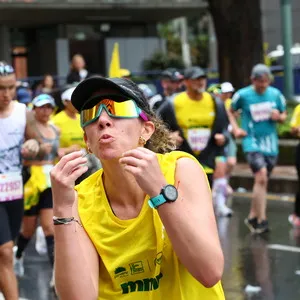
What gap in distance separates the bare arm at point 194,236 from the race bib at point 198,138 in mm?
6500

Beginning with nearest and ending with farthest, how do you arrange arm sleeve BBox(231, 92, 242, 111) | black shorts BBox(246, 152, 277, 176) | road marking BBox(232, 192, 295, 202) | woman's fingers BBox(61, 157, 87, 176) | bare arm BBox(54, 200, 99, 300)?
woman's fingers BBox(61, 157, 87, 176) < bare arm BBox(54, 200, 99, 300) < black shorts BBox(246, 152, 277, 176) < arm sleeve BBox(231, 92, 242, 111) < road marking BBox(232, 192, 295, 202)

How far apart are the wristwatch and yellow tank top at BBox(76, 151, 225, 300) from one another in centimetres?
Result: 22

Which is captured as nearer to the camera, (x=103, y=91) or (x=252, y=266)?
(x=103, y=91)

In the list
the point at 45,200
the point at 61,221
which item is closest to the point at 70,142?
the point at 45,200

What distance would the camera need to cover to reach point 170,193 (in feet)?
9.01

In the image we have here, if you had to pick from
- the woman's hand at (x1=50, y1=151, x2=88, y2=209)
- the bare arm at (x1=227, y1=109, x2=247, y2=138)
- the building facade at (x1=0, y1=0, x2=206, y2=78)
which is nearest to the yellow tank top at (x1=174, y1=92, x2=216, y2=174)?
the bare arm at (x1=227, y1=109, x2=247, y2=138)

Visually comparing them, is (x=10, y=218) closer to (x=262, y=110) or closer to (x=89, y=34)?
(x=262, y=110)

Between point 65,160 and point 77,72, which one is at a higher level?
point 77,72

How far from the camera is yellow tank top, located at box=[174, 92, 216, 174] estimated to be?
9.35 meters

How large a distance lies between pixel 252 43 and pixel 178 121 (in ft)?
28.4

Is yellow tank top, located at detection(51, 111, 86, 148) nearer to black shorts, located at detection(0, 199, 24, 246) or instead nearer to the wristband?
black shorts, located at detection(0, 199, 24, 246)

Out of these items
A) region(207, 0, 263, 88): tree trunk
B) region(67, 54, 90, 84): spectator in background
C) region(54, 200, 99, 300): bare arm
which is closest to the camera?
region(54, 200, 99, 300): bare arm

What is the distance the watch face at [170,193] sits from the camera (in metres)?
2.74

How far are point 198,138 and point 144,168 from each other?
676 centimetres
